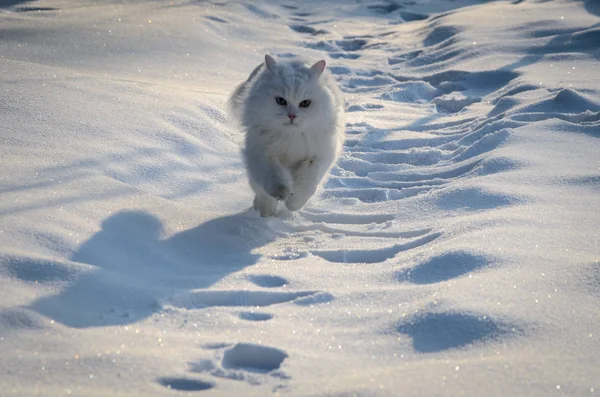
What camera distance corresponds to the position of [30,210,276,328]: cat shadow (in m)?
2.10

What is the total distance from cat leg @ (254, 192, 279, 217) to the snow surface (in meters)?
0.07

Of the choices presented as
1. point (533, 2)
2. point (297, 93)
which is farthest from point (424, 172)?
point (533, 2)

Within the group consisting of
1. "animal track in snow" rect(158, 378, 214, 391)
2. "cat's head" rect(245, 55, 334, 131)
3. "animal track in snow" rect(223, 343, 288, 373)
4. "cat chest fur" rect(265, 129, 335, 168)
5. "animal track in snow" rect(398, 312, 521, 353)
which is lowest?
"animal track in snow" rect(223, 343, 288, 373)

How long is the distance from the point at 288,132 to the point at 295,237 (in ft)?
2.03

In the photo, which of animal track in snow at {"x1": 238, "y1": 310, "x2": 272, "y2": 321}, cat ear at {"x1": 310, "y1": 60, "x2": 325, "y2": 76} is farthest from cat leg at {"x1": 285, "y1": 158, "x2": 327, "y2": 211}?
animal track in snow at {"x1": 238, "y1": 310, "x2": 272, "y2": 321}

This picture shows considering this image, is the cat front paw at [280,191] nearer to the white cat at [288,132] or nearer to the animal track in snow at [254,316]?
the white cat at [288,132]

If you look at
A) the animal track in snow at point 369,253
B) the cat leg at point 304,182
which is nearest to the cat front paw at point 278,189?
the cat leg at point 304,182

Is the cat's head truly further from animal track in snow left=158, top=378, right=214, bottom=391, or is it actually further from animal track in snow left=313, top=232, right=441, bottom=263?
animal track in snow left=158, top=378, right=214, bottom=391

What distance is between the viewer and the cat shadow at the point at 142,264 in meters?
2.10

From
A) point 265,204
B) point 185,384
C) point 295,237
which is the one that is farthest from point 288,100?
point 185,384

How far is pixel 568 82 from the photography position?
18.4ft

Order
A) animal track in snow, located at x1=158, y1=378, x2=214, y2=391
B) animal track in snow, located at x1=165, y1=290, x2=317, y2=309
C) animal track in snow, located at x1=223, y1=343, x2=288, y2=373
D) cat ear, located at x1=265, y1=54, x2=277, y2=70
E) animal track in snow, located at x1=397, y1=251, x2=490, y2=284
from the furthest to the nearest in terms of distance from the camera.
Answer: cat ear, located at x1=265, y1=54, x2=277, y2=70, animal track in snow, located at x1=397, y1=251, x2=490, y2=284, animal track in snow, located at x1=165, y1=290, x2=317, y2=309, animal track in snow, located at x1=223, y1=343, x2=288, y2=373, animal track in snow, located at x1=158, y1=378, x2=214, y2=391

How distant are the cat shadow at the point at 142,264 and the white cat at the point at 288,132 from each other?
241mm

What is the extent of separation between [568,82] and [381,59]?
8.72 ft
